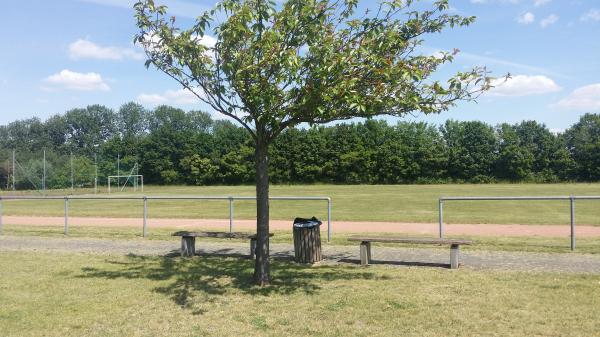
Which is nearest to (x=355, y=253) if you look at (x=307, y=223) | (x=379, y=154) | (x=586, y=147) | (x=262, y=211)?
(x=307, y=223)

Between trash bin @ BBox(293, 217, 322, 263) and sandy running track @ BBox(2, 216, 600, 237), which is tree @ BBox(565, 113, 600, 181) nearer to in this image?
sandy running track @ BBox(2, 216, 600, 237)

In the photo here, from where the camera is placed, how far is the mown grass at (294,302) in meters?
5.66

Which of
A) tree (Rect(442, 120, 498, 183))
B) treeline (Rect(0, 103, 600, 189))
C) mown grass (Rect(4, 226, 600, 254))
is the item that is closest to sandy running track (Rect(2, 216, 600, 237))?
mown grass (Rect(4, 226, 600, 254))

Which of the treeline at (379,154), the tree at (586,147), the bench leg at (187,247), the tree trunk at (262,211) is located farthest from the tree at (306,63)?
the tree at (586,147)

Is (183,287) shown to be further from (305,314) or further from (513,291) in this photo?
(513,291)

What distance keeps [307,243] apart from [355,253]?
1.60 meters

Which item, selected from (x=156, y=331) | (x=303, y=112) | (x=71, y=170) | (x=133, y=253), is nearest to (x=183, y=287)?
(x=156, y=331)

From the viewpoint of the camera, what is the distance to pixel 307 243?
978 centimetres

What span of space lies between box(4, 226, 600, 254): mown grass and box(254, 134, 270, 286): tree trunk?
437cm

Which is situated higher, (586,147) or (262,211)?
(586,147)

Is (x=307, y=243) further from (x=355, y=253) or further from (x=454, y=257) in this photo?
(x=454, y=257)

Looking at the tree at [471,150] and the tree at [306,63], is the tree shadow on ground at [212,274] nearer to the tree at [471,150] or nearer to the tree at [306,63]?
the tree at [306,63]

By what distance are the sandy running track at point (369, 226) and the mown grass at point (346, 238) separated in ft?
3.63

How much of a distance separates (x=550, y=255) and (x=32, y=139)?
110 m
